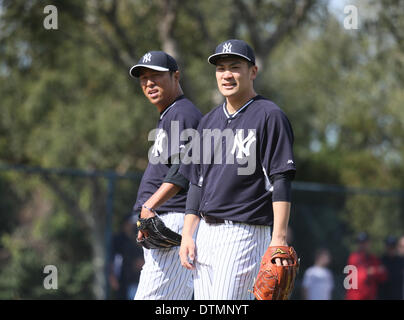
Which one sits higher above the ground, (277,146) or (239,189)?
(277,146)

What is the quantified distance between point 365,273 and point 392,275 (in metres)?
0.95

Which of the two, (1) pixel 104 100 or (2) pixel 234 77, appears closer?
(2) pixel 234 77

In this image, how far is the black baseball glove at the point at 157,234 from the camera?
440 centimetres

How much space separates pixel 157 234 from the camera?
443cm

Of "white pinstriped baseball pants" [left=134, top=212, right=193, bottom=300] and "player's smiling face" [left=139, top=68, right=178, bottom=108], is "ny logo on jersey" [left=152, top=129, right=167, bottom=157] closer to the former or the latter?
"player's smiling face" [left=139, top=68, right=178, bottom=108]

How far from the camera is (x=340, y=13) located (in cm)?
1365

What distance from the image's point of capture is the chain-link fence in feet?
29.6

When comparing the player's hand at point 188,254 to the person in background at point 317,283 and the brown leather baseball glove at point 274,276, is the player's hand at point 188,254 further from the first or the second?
the person in background at point 317,283

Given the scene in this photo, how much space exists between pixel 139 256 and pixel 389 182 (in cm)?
2074

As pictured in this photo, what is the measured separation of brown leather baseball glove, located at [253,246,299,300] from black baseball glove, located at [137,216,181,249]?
0.97 meters

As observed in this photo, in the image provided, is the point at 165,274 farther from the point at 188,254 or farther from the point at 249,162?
the point at 249,162

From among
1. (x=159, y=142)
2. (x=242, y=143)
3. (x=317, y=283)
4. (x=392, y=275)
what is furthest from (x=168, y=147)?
(x=392, y=275)

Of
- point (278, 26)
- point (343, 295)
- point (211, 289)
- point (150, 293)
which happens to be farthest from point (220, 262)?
point (278, 26)
